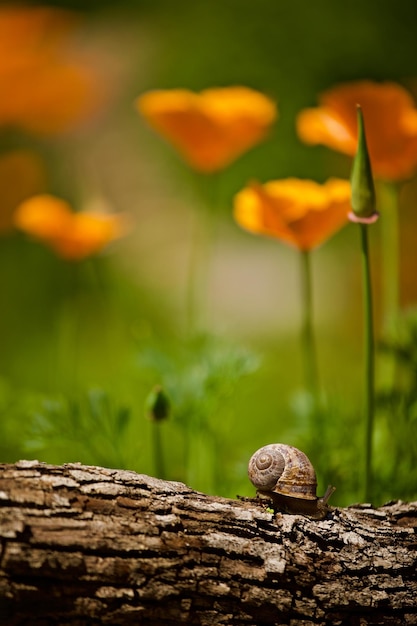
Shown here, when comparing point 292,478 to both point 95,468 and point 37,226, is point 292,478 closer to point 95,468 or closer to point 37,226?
point 95,468

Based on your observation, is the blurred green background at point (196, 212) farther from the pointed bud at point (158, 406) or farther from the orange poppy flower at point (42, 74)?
the pointed bud at point (158, 406)

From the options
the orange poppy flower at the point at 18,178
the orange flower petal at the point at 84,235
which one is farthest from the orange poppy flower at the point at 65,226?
the orange poppy flower at the point at 18,178

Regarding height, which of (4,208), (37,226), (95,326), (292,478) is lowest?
(292,478)

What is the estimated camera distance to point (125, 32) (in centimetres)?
147

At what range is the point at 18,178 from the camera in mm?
1463

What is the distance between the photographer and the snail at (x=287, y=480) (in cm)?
58

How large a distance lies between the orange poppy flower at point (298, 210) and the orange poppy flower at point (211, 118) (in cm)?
12

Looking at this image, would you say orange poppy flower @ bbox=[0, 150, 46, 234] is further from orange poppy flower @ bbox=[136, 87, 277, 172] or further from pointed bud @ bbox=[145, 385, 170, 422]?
pointed bud @ bbox=[145, 385, 170, 422]

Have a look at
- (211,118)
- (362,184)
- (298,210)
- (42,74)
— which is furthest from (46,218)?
(42,74)

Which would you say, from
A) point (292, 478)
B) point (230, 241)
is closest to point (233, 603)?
point (292, 478)

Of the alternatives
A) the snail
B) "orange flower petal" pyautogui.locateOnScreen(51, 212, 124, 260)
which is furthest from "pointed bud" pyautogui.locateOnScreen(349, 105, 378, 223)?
"orange flower petal" pyautogui.locateOnScreen(51, 212, 124, 260)

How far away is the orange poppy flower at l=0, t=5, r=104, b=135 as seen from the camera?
1.42 metres

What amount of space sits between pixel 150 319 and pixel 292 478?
883 millimetres

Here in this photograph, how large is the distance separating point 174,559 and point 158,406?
0.53 ft
